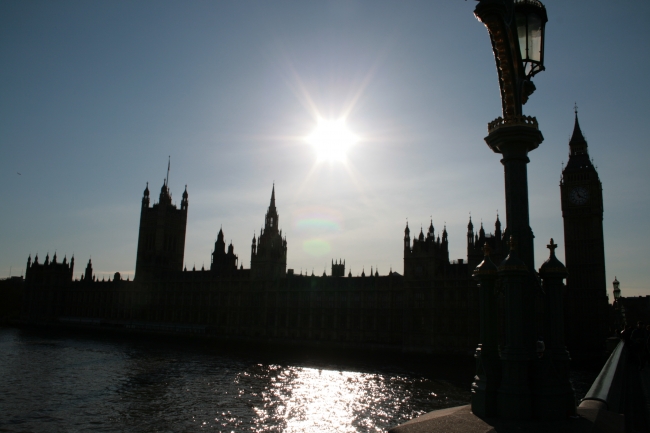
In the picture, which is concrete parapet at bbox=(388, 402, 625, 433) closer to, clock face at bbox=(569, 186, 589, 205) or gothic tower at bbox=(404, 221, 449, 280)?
gothic tower at bbox=(404, 221, 449, 280)

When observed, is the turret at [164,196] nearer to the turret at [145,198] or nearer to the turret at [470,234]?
the turret at [145,198]

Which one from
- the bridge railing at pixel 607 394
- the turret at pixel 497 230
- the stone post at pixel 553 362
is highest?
the turret at pixel 497 230

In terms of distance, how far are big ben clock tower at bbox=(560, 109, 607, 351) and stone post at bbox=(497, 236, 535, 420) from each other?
231ft

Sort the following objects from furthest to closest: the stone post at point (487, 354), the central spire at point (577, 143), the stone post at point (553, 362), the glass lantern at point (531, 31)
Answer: the central spire at point (577, 143) → the glass lantern at point (531, 31) → the stone post at point (487, 354) → the stone post at point (553, 362)

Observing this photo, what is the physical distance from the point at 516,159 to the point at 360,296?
7188cm

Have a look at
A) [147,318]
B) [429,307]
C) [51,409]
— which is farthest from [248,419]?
[147,318]

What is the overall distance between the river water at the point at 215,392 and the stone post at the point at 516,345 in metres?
17.6

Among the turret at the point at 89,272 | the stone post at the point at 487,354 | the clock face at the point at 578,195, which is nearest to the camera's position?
the stone post at the point at 487,354

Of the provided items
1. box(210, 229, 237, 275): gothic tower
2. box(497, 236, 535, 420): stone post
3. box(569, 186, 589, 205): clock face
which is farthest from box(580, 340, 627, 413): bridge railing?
box(210, 229, 237, 275): gothic tower

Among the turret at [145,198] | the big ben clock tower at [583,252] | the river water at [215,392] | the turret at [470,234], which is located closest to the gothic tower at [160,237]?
the turret at [145,198]

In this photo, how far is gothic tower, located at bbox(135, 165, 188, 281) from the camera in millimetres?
126438

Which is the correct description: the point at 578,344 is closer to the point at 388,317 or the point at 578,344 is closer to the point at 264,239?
the point at 388,317

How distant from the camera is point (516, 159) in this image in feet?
38.8

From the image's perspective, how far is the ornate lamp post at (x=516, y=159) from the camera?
1056 cm
